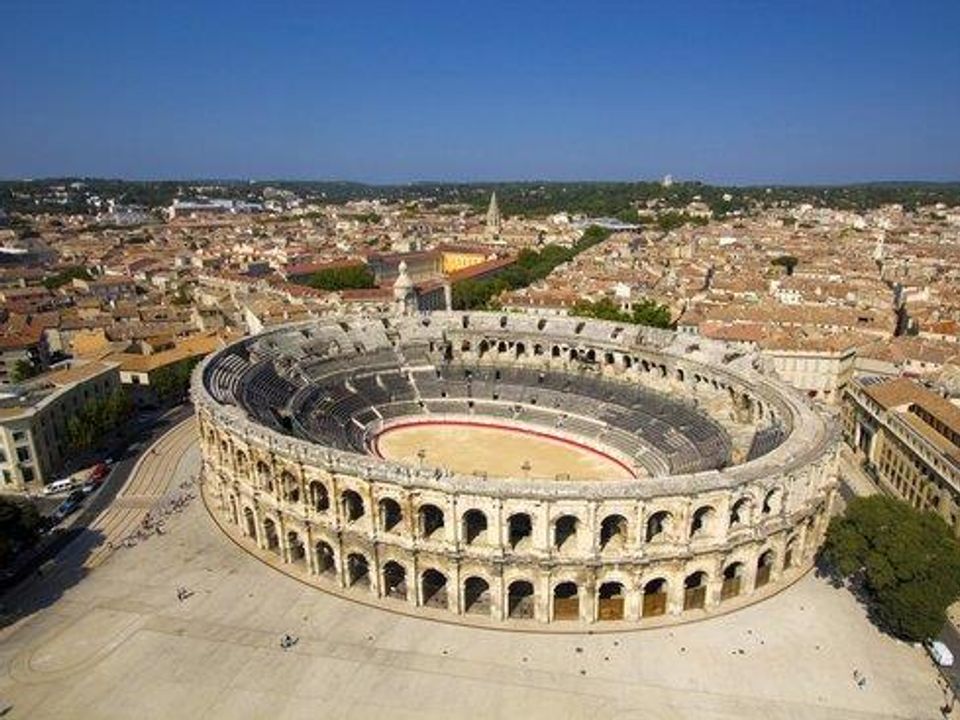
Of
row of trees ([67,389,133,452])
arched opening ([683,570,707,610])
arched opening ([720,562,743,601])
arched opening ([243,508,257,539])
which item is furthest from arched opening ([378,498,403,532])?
row of trees ([67,389,133,452])

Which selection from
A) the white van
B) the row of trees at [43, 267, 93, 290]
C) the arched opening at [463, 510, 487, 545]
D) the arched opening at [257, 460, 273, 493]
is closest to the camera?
the arched opening at [463, 510, 487, 545]

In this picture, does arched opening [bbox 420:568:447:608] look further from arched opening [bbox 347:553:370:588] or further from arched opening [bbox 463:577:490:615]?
arched opening [bbox 347:553:370:588]

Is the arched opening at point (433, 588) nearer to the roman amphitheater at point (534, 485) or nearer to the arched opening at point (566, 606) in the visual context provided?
the roman amphitheater at point (534, 485)

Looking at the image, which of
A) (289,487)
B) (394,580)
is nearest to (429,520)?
(394,580)

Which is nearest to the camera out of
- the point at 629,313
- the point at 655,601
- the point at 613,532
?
the point at 655,601

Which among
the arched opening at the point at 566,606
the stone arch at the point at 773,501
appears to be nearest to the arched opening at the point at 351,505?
the arched opening at the point at 566,606

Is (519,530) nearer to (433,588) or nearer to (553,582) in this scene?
(553,582)
